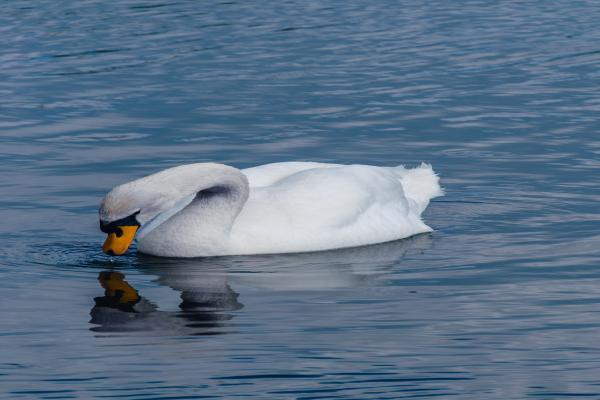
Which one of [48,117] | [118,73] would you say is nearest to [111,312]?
[48,117]

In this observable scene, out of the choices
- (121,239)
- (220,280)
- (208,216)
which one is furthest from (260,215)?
(121,239)

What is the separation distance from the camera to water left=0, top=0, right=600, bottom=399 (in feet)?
30.4

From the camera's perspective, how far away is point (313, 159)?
51.2ft

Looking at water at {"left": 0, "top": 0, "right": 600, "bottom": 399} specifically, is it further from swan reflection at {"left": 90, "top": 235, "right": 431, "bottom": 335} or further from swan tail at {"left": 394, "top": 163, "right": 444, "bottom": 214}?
swan tail at {"left": 394, "top": 163, "right": 444, "bottom": 214}

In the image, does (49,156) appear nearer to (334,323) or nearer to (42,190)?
(42,190)

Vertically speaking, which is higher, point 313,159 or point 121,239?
point 121,239

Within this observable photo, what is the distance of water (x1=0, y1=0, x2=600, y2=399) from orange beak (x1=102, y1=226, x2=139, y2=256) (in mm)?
247

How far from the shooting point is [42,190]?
47.0 feet

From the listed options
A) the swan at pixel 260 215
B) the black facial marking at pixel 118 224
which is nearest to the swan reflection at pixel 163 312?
the black facial marking at pixel 118 224

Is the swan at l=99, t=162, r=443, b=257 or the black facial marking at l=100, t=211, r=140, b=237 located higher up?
the black facial marking at l=100, t=211, r=140, b=237

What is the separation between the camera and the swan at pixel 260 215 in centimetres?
1220

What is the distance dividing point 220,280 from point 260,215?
3.14ft

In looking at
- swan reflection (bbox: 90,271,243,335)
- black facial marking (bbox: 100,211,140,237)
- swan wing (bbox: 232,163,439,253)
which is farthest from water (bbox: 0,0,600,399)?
black facial marking (bbox: 100,211,140,237)

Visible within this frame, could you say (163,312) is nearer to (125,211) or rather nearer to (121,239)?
(125,211)
